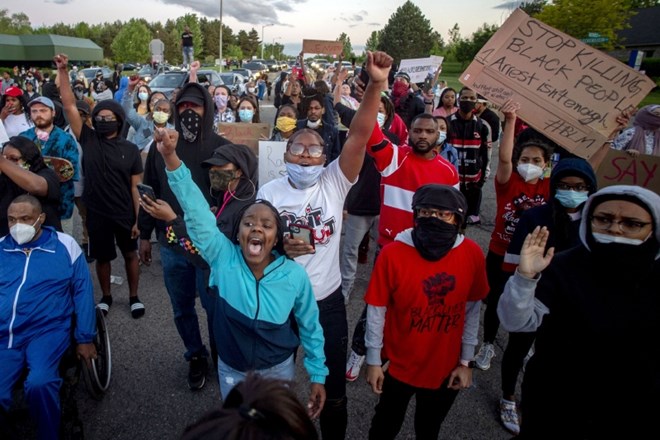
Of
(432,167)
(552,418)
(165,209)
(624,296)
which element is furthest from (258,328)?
(432,167)

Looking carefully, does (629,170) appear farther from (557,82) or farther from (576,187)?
(576,187)

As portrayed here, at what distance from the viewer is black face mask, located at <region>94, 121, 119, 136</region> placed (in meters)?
3.97

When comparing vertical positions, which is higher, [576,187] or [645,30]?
[645,30]

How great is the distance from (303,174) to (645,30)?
58.6m

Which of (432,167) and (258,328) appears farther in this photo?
(432,167)

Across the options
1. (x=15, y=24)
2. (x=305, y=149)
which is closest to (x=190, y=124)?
(x=305, y=149)

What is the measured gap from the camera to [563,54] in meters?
3.29

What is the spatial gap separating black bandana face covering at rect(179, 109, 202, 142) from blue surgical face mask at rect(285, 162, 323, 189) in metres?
1.11

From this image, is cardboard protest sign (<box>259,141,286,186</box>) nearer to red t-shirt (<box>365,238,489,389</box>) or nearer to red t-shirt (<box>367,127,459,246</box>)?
red t-shirt (<box>367,127,459,246</box>)

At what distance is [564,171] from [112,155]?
3.89 meters

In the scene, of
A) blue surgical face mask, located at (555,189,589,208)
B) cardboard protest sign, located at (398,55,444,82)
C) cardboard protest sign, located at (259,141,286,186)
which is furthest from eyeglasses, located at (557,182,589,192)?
cardboard protest sign, located at (398,55,444,82)

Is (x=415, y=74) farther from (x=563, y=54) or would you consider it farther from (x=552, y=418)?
(x=552, y=418)

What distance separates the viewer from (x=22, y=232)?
9.07 feet

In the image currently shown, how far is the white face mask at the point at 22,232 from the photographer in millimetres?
2760
